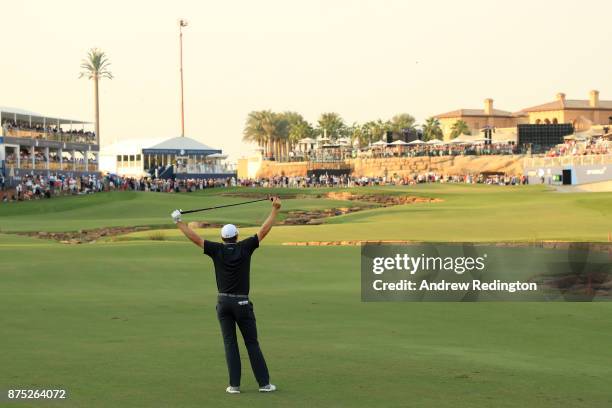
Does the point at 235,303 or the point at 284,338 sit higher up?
the point at 235,303

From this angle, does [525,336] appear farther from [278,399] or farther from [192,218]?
[192,218]

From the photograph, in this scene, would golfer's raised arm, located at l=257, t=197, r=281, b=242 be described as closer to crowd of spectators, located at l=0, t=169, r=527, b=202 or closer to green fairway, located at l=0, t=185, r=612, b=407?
green fairway, located at l=0, t=185, r=612, b=407

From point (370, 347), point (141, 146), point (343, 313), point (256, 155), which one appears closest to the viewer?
point (370, 347)

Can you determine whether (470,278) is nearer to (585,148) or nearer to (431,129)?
(585,148)

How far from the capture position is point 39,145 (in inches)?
3770

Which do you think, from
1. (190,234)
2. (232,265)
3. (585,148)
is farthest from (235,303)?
(585,148)

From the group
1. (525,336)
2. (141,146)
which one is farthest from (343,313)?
(141,146)

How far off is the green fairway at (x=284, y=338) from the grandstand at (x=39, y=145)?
5521 cm

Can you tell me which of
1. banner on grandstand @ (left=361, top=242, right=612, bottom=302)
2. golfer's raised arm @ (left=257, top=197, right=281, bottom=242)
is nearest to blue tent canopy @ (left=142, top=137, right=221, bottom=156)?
banner on grandstand @ (left=361, top=242, right=612, bottom=302)

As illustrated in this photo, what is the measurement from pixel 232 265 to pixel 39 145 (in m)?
87.0

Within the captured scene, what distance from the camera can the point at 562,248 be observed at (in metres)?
33.3

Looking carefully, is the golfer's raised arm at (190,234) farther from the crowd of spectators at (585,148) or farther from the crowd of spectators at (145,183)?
the crowd of spectators at (585,148)

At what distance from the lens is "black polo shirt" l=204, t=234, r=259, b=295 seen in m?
12.3

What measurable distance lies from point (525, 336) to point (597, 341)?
47.0 inches
